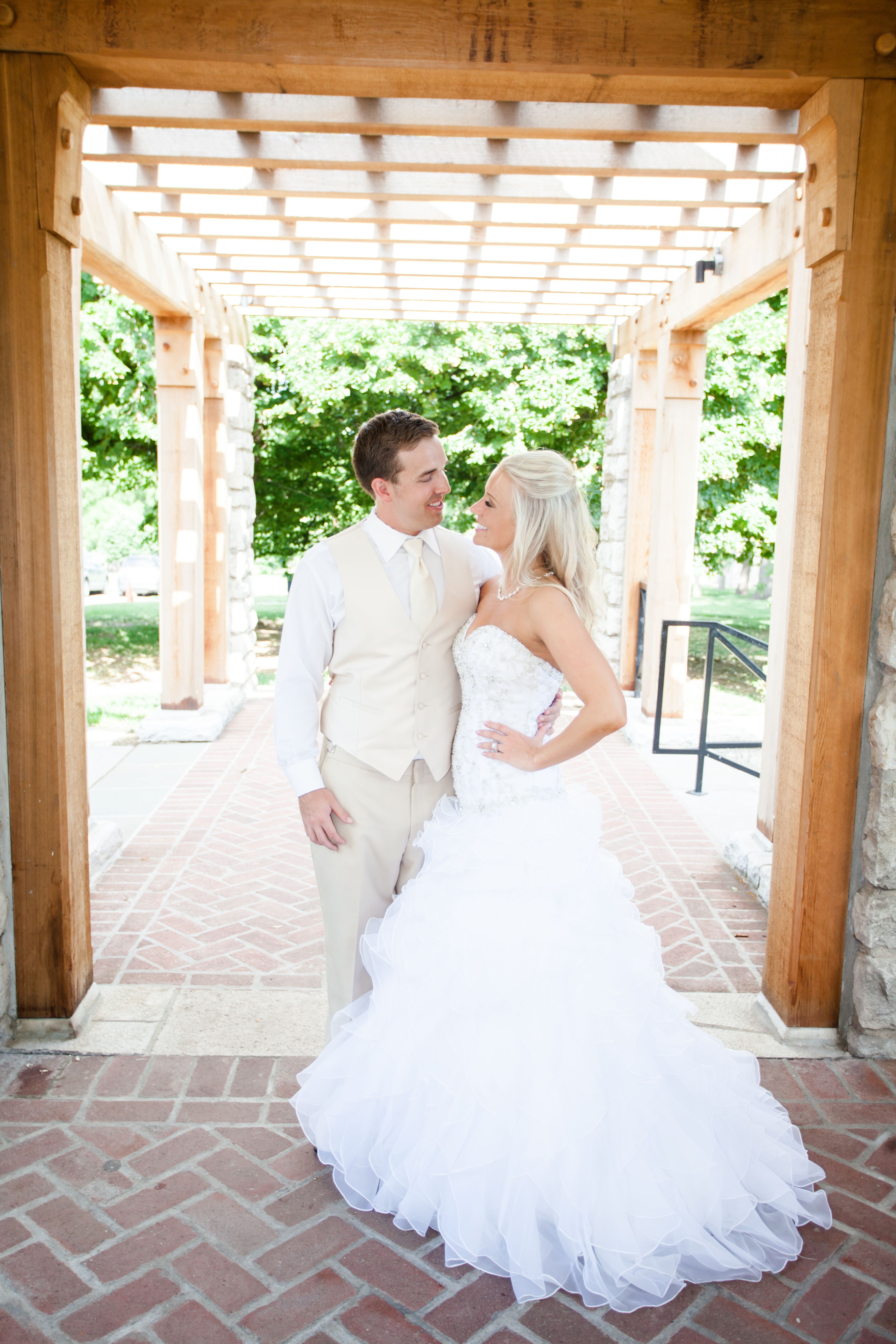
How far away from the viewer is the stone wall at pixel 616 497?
8.39 metres

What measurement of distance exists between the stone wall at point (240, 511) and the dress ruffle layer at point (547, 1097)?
6045 mm

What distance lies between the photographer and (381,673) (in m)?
2.56

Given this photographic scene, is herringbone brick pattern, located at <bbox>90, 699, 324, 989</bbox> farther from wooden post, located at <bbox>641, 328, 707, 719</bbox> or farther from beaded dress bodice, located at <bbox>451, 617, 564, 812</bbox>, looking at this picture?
wooden post, located at <bbox>641, 328, 707, 719</bbox>

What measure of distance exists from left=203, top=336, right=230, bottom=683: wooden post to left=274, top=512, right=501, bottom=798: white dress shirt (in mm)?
5585

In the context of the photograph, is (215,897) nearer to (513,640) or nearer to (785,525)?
(513,640)

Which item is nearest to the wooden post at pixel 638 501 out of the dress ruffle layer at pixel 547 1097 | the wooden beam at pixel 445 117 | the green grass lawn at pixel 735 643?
the green grass lawn at pixel 735 643

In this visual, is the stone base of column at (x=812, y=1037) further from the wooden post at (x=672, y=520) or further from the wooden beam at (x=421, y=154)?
the wooden post at (x=672, y=520)

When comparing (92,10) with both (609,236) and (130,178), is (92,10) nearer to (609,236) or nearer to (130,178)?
(130,178)

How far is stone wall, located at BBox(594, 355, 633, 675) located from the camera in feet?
27.5

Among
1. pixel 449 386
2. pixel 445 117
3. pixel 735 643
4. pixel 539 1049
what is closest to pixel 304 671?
pixel 539 1049

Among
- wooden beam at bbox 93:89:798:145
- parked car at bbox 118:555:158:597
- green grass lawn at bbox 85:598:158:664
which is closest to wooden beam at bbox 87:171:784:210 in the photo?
wooden beam at bbox 93:89:798:145

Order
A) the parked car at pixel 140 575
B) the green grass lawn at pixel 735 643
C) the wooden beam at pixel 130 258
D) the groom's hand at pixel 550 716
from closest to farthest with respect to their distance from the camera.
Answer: the groom's hand at pixel 550 716
the wooden beam at pixel 130 258
the green grass lawn at pixel 735 643
the parked car at pixel 140 575

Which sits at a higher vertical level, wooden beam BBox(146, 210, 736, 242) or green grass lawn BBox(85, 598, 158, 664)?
wooden beam BBox(146, 210, 736, 242)

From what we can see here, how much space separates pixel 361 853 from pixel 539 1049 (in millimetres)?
699
